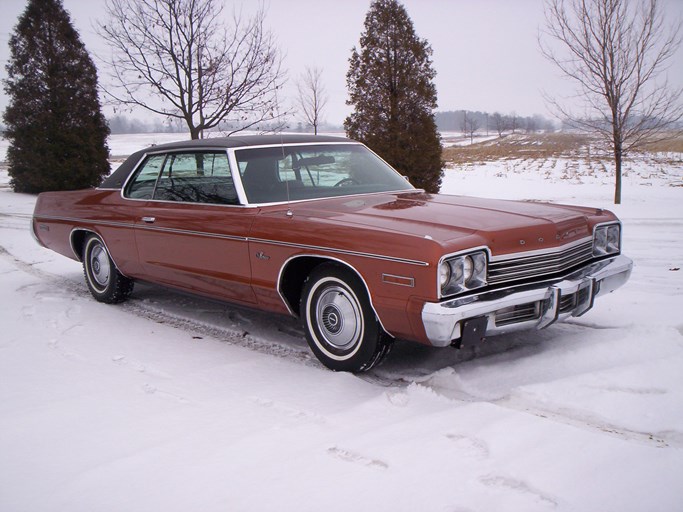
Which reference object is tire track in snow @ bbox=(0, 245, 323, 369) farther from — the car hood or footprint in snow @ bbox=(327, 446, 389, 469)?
footprint in snow @ bbox=(327, 446, 389, 469)

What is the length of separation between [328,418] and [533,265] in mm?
1496

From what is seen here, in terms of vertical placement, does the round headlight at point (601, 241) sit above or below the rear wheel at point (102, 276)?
above

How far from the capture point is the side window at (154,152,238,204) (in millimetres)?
4504

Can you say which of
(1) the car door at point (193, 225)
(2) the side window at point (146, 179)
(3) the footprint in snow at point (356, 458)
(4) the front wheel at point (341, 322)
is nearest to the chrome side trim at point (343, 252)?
(4) the front wheel at point (341, 322)

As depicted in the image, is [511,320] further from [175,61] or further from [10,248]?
[175,61]

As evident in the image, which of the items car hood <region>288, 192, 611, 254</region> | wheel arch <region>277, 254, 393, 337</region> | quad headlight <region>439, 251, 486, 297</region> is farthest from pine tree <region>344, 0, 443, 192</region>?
quad headlight <region>439, 251, 486, 297</region>

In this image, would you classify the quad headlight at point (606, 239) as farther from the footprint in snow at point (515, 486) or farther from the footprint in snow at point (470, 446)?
the footprint in snow at point (515, 486)

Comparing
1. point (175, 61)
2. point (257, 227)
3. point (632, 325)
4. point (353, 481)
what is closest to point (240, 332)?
point (257, 227)

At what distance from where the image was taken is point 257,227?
409cm

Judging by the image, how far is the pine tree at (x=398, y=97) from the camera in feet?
40.6

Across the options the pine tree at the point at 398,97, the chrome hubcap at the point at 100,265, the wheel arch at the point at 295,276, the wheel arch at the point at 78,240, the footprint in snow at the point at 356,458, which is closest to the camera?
the footprint in snow at the point at 356,458

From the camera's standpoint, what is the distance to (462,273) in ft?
10.8

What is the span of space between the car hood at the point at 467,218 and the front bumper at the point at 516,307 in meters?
0.24

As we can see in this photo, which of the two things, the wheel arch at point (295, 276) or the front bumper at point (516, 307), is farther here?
the wheel arch at point (295, 276)
